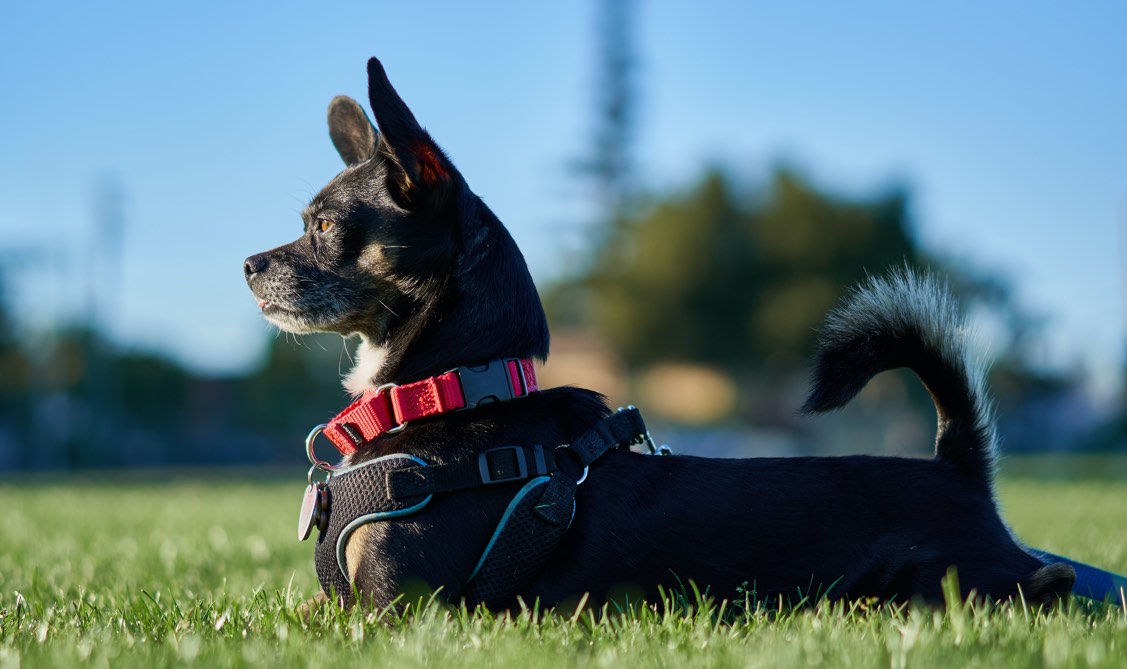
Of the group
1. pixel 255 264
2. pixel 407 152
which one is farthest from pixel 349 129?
pixel 407 152

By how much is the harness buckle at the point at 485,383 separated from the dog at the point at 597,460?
47 millimetres

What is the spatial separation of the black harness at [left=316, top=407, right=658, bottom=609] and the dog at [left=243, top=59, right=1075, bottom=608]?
0.03 metres

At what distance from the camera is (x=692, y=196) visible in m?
39.5

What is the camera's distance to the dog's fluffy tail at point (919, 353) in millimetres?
3285

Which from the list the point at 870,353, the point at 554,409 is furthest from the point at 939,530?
the point at 554,409

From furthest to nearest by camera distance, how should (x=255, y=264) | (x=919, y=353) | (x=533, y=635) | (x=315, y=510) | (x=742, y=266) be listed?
(x=742, y=266) → (x=255, y=264) → (x=919, y=353) → (x=315, y=510) → (x=533, y=635)

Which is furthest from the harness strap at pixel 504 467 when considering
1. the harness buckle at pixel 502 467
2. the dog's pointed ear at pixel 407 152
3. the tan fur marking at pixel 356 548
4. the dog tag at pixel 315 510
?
the dog's pointed ear at pixel 407 152

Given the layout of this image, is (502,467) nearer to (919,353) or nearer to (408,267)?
(408,267)

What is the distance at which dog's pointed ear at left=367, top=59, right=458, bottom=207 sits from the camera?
3139 mm

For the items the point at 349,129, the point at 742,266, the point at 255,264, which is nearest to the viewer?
the point at 255,264

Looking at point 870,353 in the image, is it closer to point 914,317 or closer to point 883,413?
point 914,317

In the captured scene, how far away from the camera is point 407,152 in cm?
328

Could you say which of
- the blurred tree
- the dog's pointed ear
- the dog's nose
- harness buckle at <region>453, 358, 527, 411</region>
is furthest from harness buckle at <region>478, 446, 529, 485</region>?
the blurred tree

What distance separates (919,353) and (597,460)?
1.17 meters
